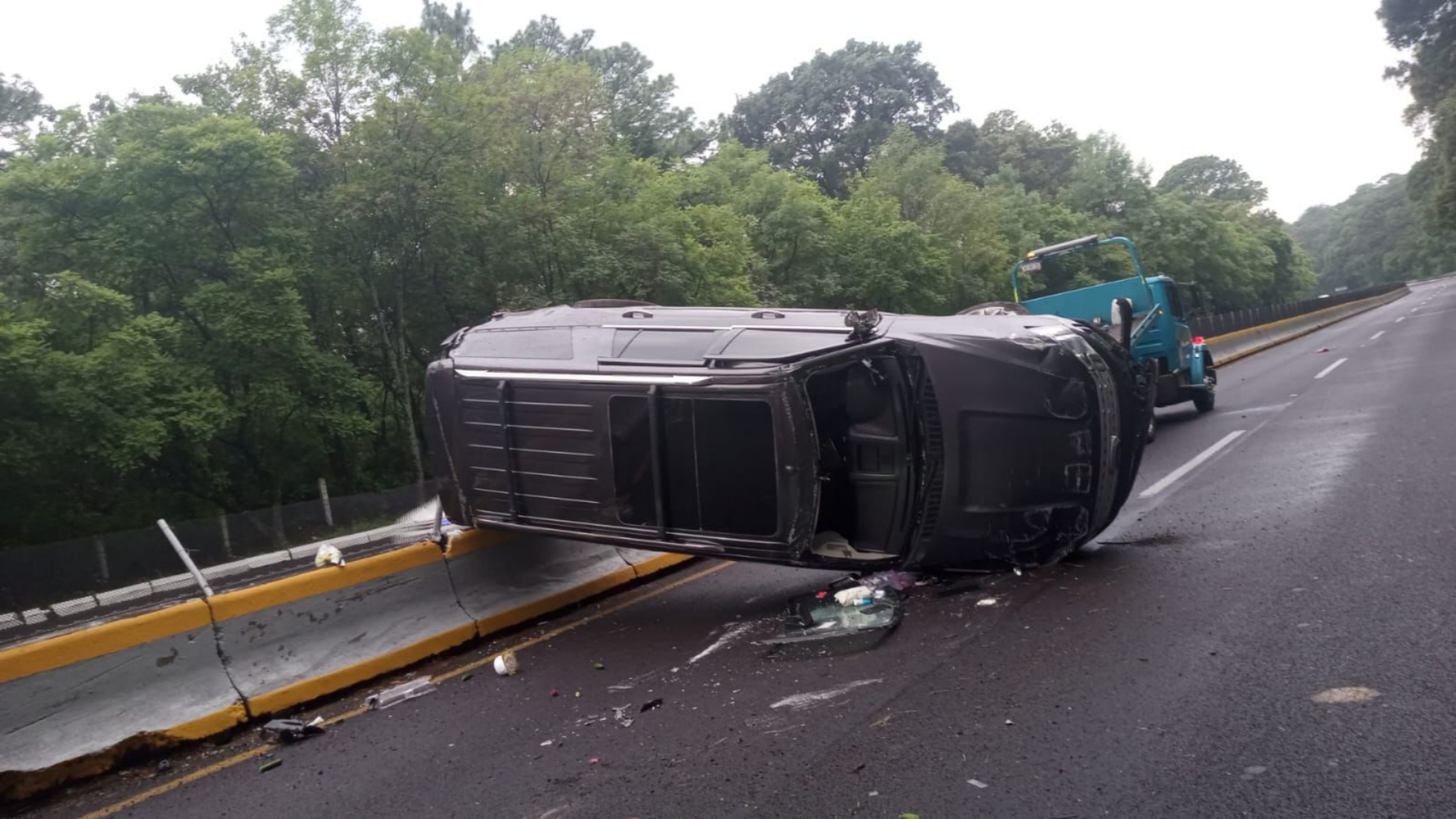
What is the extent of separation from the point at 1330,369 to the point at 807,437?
66.3 feet

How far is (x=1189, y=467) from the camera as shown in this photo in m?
11.5

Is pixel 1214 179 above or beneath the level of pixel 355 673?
above

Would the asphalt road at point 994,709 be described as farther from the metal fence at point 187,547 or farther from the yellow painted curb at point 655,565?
the metal fence at point 187,547

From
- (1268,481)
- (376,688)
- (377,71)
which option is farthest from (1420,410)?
(377,71)

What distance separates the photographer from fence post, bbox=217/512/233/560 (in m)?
13.4

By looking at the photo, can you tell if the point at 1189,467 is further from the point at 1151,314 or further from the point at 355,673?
the point at 355,673

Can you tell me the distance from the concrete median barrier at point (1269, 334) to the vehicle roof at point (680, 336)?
2362 cm

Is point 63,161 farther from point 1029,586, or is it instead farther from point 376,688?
point 1029,586

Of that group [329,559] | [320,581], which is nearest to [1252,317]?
[329,559]

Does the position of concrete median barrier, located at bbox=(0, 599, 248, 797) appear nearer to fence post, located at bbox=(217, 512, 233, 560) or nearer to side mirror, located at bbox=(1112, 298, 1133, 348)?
side mirror, located at bbox=(1112, 298, 1133, 348)

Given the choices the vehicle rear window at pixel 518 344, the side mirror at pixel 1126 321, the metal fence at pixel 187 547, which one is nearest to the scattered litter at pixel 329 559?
the vehicle rear window at pixel 518 344

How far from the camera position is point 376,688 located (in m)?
6.37

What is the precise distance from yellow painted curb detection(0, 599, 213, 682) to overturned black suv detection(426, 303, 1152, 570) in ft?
6.85

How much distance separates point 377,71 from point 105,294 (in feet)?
24.2
